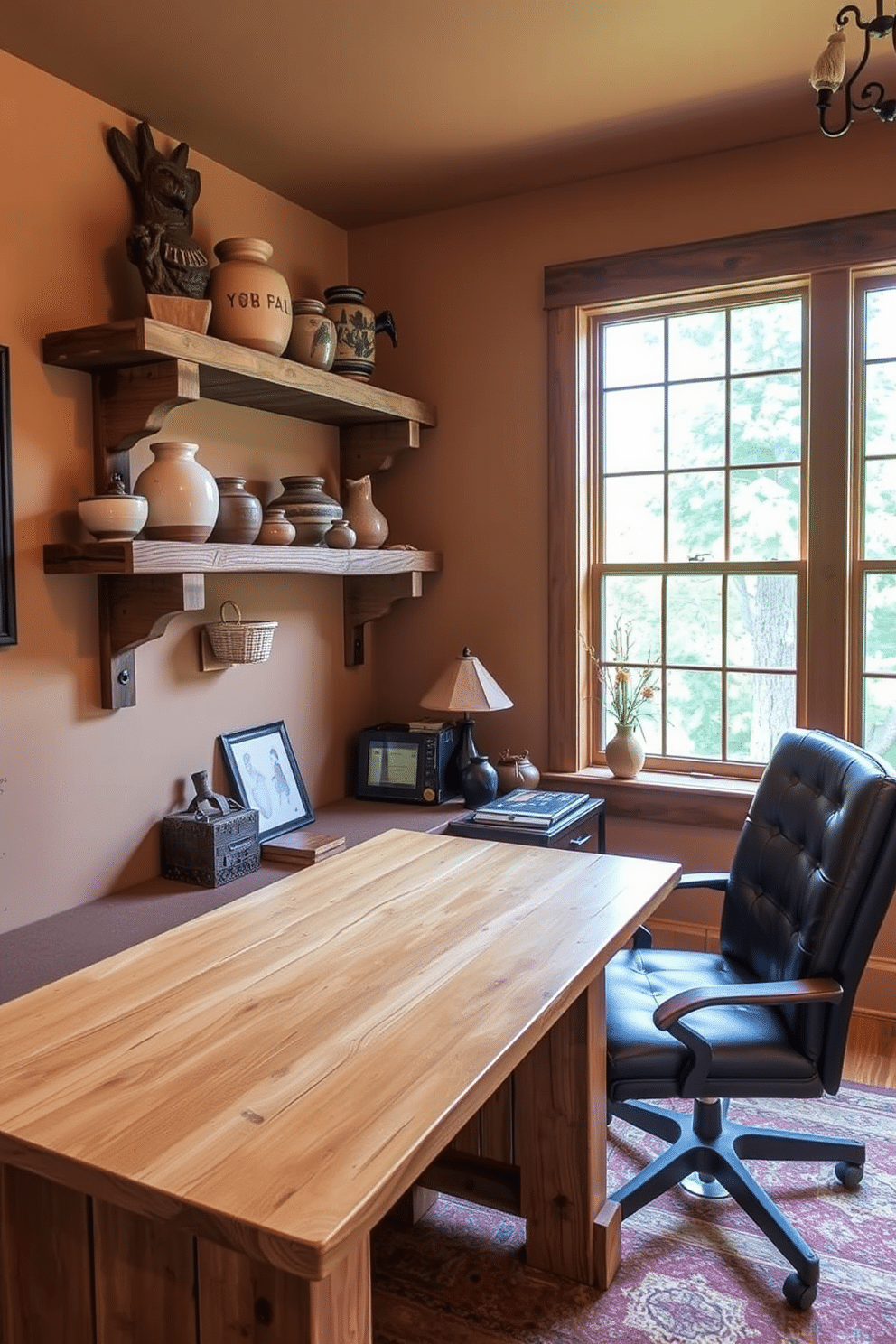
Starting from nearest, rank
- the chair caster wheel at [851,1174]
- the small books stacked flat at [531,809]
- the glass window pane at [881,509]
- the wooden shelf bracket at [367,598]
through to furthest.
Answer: the chair caster wheel at [851,1174]
the small books stacked flat at [531,809]
the glass window pane at [881,509]
the wooden shelf bracket at [367,598]

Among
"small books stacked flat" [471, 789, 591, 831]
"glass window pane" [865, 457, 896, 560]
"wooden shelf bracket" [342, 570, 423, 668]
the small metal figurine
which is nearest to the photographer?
the small metal figurine

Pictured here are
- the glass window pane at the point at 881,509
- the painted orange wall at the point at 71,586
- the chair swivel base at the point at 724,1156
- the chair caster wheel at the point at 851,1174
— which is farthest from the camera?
the glass window pane at the point at 881,509

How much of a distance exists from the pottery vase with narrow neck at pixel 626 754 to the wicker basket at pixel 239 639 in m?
1.17

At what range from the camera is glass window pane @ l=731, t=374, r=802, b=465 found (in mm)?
3115

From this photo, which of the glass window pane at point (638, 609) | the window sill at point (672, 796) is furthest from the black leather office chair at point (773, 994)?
the glass window pane at point (638, 609)

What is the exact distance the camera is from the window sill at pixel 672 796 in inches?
124

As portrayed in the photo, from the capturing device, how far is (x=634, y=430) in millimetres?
3369

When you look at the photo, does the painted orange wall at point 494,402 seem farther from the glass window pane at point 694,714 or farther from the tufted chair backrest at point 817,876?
the tufted chair backrest at point 817,876

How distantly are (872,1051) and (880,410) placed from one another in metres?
1.84

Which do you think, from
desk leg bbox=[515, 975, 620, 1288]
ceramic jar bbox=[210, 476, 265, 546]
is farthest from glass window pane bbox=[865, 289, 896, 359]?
desk leg bbox=[515, 975, 620, 1288]

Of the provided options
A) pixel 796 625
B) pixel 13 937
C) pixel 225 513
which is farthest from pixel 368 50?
pixel 13 937

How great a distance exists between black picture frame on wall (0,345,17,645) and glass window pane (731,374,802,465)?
2.08 metres

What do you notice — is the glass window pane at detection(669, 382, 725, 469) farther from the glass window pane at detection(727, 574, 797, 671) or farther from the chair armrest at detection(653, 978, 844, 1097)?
the chair armrest at detection(653, 978, 844, 1097)

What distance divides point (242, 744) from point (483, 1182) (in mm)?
1447
